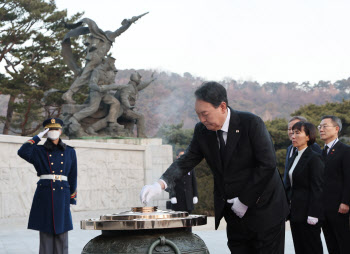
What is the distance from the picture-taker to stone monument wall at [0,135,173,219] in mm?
11188

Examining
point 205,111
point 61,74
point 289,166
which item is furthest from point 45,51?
point 205,111

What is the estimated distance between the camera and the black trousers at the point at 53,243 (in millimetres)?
5629

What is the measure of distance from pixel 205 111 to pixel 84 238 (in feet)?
22.1

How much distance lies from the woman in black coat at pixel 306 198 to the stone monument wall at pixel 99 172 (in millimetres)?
7202

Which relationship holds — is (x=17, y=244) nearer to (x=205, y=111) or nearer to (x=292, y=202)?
(x=292, y=202)

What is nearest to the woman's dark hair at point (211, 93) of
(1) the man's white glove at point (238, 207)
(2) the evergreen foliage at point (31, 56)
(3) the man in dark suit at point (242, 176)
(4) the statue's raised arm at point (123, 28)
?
(3) the man in dark suit at point (242, 176)

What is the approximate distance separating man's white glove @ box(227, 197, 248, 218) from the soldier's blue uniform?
283cm

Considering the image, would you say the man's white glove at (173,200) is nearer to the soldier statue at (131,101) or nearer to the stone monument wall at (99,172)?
the stone monument wall at (99,172)

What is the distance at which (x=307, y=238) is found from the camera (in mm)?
5191

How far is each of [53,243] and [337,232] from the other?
2806 mm

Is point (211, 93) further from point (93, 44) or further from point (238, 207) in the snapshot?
point (93, 44)

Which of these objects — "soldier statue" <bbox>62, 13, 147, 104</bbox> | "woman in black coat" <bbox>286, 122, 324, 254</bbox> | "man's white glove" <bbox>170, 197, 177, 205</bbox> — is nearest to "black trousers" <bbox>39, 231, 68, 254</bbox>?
"woman in black coat" <bbox>286, 122, 324, 254</bbox>

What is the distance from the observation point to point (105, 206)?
1440cm

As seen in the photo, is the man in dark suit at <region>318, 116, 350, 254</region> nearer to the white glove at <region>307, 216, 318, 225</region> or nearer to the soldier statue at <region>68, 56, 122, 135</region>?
the white glove at <region>307, 216, 318, 225</region>
